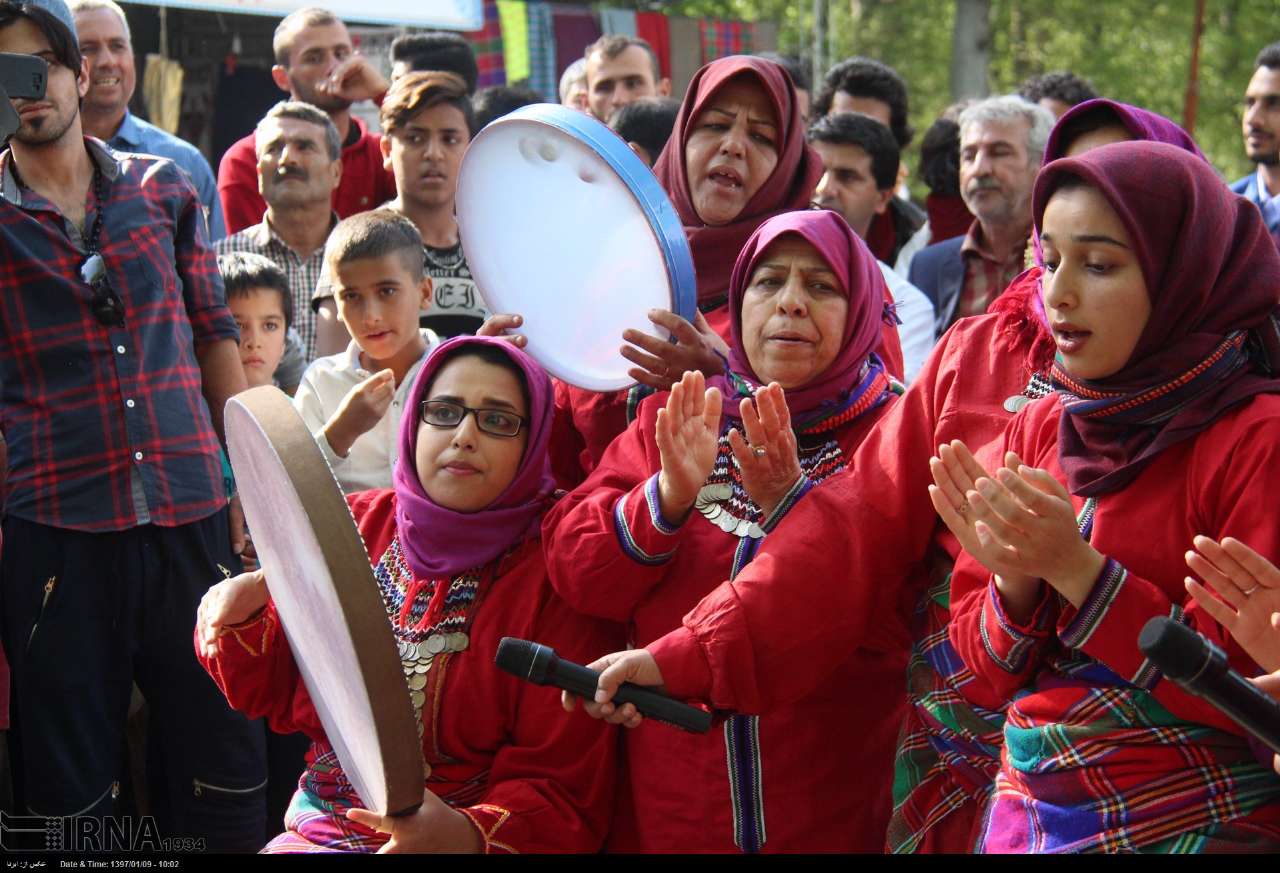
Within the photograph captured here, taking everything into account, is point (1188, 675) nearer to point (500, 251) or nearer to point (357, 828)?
point (357, 828)

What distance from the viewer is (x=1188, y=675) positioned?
171 cm

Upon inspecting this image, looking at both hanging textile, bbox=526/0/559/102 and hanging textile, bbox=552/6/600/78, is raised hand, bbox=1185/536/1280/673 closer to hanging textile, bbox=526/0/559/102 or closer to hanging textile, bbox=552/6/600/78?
hanging textile, bbox=526/0/559/102

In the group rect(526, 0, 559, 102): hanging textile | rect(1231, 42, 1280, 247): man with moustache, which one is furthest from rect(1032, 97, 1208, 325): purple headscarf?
rect(526, 0, 559, 102): hanging textile

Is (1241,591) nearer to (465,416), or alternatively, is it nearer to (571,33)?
(465,416)

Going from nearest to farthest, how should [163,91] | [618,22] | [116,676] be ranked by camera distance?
[116,676] < [163,91] < [618,22]

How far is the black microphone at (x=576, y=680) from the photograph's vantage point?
2.31 meters

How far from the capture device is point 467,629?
3.03 metres

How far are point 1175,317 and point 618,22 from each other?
11.0 metres

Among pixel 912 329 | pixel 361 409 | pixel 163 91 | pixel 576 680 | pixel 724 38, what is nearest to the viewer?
pixel 576 680

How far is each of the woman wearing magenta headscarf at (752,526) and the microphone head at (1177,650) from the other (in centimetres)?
111

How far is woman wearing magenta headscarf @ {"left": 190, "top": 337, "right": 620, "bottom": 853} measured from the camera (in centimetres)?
291

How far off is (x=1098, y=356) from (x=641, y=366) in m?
1.12

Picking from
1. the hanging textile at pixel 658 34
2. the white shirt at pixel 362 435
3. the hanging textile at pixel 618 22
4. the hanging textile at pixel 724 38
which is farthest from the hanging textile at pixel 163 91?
the hanging textile at pixel 724 38

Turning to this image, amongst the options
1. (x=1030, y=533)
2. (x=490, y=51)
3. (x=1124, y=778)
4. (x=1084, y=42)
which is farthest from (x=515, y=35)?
(x=1084, y=42)
